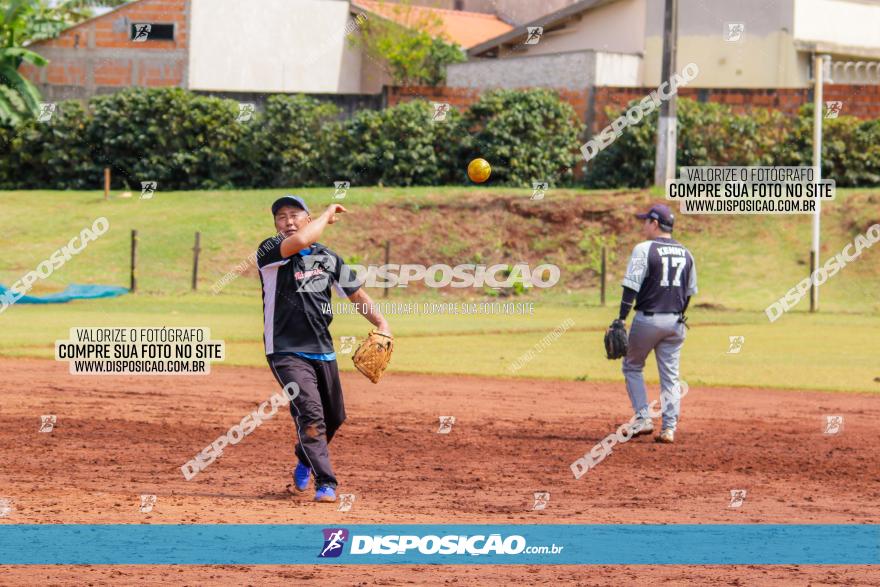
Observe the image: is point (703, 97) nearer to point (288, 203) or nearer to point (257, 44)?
point (257, 44)

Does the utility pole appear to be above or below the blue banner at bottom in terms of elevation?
above

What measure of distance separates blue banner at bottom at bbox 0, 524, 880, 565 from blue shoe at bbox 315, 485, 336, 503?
0.97 meters

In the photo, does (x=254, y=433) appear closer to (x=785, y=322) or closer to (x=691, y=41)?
(x=785, y=322)

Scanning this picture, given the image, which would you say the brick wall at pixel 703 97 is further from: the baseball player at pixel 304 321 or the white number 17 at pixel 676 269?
the baseball player at pixel 304 321

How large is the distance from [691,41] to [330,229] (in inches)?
574

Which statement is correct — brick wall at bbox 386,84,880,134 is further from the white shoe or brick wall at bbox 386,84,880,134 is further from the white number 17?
the white shoe

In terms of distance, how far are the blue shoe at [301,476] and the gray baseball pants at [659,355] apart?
417 centimetres

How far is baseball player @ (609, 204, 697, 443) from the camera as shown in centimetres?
1259

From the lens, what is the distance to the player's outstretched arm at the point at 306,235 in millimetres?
9102

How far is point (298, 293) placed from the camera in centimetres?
947

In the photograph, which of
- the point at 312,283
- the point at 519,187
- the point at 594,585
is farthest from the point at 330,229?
the point at 594,585

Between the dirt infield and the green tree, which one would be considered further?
the green tree

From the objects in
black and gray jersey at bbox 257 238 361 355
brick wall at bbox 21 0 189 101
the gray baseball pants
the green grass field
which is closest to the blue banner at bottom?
black and gray jersey at bbox 257 238 361 355

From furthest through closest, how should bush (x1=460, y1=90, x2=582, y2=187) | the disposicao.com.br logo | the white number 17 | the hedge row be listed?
bush (x1=460, y1=90, x2=582, y2=187)
the hedge row
the white number 17
the disposicao.com.br logo
